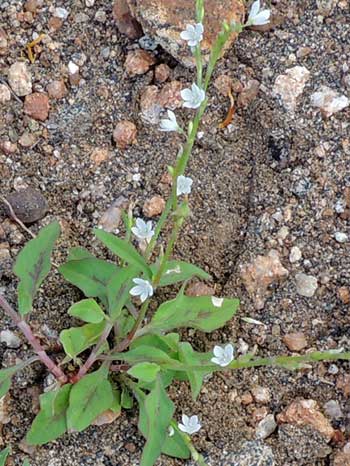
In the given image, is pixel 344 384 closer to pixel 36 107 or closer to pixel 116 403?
pixel 116 403

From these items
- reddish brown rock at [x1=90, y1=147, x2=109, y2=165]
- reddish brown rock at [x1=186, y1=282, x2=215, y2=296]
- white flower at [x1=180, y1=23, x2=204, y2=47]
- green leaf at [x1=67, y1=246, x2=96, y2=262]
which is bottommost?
reddish brown rock at [x1=186, y1=282, x2=215, y2=296]

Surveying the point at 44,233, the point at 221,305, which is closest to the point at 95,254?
the point at 44,233

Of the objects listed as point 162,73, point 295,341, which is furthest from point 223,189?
point 295,341

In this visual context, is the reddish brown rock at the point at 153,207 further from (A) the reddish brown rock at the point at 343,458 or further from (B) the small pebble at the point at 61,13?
(A) the reddish brown rock at the point at 343,458

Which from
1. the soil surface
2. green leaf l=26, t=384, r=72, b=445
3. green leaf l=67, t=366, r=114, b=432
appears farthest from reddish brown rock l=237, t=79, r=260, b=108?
green leaf l=26, t=384, r=72, b=445

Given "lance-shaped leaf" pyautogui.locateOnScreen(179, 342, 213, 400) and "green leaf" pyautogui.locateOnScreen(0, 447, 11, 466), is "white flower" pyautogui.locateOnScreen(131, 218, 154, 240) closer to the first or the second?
"lance-shaped leaf" pyautogui.locateOnScreen(179, 342, 213, 400)

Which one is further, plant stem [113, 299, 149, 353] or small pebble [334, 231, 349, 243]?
small pebble [334, 231, 349, 243]

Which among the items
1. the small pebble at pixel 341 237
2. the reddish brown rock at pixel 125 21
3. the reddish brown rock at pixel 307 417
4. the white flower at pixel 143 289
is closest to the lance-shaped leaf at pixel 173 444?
the reddish brown rock at pixel 307 417
